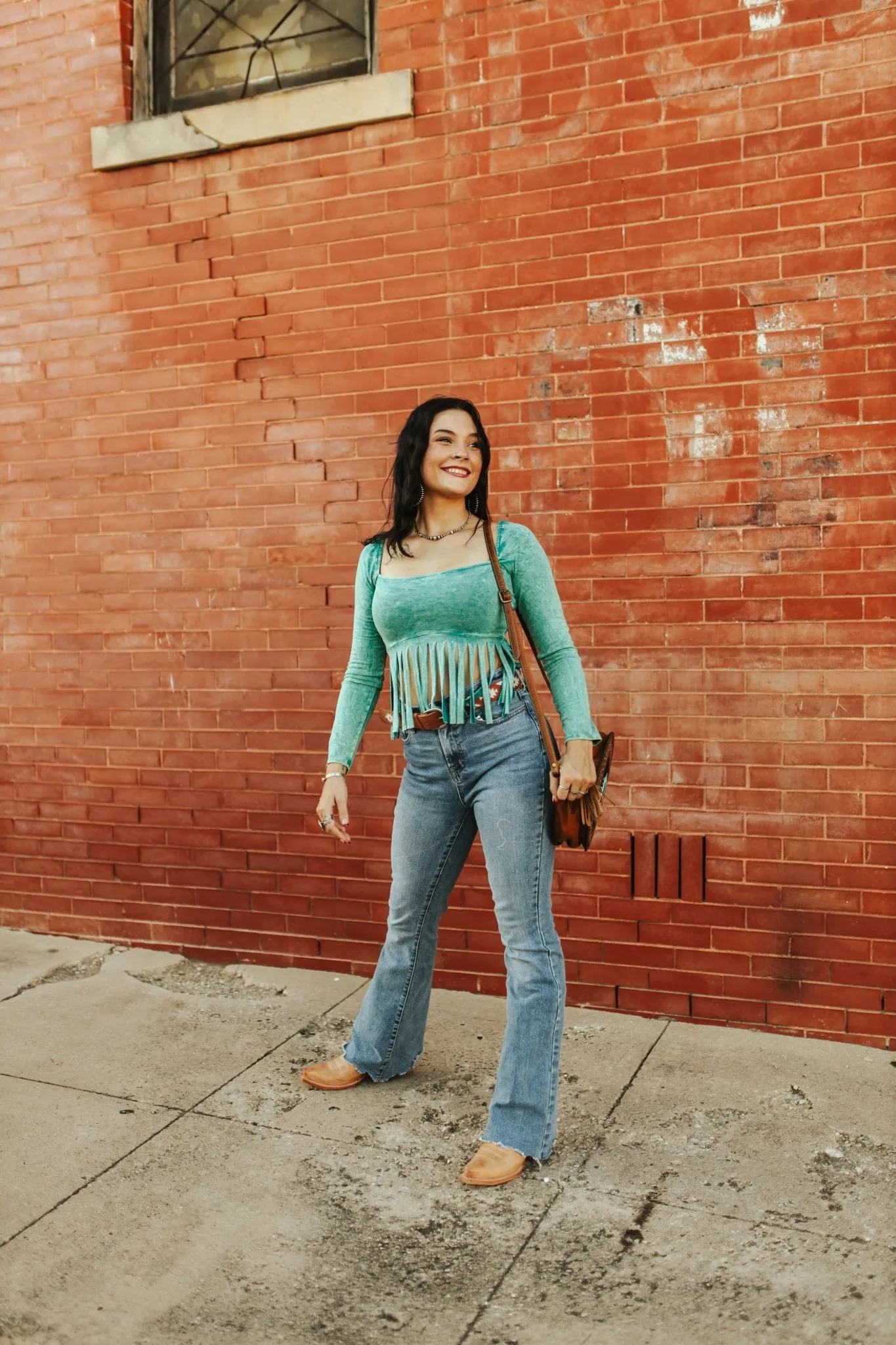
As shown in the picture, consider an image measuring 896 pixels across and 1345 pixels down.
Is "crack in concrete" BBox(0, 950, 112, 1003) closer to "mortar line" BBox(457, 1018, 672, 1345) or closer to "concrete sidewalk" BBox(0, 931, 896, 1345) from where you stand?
"concrete sidewalk" BBox(0, 931, 896, 1345)

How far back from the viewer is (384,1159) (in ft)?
10.00

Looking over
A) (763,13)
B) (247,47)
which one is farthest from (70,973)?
(763,13)

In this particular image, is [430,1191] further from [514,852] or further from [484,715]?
[484,715]

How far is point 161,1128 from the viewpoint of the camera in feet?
10.6

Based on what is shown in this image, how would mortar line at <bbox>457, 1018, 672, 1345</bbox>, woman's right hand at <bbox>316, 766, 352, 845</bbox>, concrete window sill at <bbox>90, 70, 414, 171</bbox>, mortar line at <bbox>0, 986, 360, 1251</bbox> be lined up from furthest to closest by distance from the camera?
concrete window sill at <bbox>90, 70, 414, 171</bbox>, woman's right hand at <bbox>316, 766, 352, 845</bbox>, mortar line at <bbox>0, 986, 360, 1251</bbox>, mortar line at <bbox>457, 1018, 672, 1345</bbox>

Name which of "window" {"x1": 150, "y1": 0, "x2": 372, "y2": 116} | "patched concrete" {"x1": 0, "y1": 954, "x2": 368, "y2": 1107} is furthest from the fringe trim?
"window" {"x1": 150, "y1": 0, "x2": 372, "y2": 116}

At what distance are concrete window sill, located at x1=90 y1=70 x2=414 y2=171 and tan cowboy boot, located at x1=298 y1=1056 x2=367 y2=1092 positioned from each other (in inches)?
128

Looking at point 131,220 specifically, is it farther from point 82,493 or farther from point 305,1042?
point 305,1042

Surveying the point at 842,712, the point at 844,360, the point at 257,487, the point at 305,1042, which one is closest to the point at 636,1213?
the point at 305,1042

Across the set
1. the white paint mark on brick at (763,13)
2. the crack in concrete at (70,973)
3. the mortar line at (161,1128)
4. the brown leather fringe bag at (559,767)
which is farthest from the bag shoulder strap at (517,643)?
the crack in concrete at (70,973)

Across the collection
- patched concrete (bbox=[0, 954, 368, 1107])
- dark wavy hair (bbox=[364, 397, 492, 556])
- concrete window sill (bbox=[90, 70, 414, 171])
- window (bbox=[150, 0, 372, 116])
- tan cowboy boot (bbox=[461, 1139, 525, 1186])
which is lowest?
patched concrete (bbox=[0, 954, 368, 1107])

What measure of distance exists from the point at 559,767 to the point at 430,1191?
1106 mm

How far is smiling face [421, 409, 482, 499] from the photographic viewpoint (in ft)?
9.90

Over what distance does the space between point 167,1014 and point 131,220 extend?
3.07 meters
